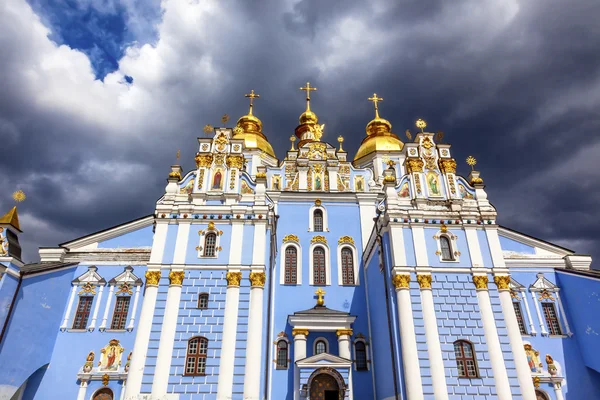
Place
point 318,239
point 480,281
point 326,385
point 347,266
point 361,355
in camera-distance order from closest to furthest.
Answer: point 480,281, point 326,385, point 361,355, point 347,266, point 318,239

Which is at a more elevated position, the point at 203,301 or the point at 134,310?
the point at 134,310

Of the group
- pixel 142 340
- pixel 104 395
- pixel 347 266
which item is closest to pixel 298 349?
pixel 347 266

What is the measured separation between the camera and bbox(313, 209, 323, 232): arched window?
23.0m

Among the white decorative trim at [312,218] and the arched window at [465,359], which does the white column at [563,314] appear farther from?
the white decorative trim at [312,218]

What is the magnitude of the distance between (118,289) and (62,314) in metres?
2.69

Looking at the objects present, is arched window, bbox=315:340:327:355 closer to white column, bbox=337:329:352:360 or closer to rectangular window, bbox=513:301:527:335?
white column, bbox=337:329:352:360

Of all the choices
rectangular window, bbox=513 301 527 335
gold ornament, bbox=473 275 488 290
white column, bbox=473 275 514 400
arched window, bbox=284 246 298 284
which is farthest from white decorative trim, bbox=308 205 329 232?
rectangular window, bbox=513 301 527 335

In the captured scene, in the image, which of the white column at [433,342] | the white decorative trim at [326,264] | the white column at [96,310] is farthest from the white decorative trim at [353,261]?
the white column at [96,310]

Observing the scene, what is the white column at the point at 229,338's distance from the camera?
15.5 meters

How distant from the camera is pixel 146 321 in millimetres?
16719

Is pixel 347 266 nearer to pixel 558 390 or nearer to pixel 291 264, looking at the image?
pixel 291 264

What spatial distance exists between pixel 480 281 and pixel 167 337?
1298cm

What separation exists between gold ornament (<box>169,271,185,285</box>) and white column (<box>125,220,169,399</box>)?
55 centimetres

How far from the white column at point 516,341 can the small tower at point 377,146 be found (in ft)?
49.5
